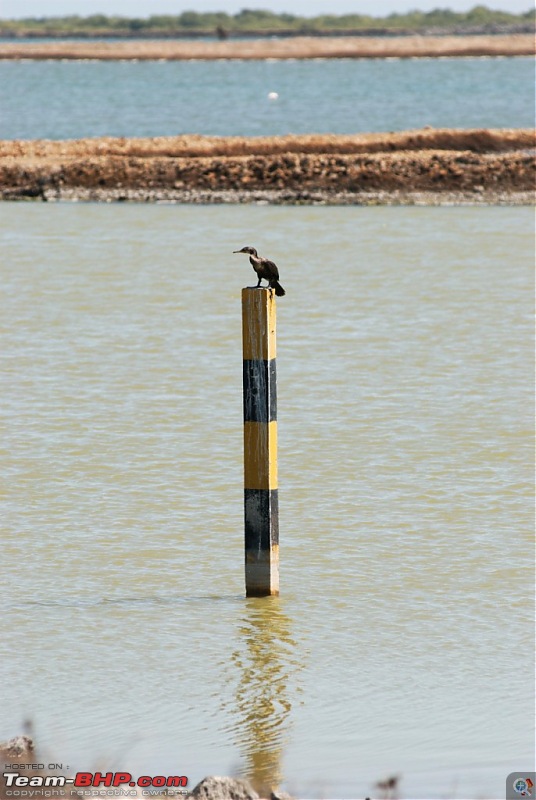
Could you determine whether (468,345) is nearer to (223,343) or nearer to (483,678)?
(223,343)

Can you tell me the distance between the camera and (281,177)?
29578 mm

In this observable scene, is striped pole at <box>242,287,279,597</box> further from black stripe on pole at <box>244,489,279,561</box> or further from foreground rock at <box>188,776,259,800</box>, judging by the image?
foreground rock at <box>188,776,259,800</box>

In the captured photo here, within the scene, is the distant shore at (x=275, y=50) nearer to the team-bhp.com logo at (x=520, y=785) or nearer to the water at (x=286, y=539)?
the water at (x=286, y=539)

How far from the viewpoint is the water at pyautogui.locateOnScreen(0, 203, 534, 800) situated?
647 centimetres

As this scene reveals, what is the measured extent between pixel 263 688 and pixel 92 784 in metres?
1.45

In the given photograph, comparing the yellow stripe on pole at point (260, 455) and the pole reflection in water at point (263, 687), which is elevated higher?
the yellow stripe on pole at point (260, 455)

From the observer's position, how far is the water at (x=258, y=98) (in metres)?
51.5

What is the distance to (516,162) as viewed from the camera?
1189 inches

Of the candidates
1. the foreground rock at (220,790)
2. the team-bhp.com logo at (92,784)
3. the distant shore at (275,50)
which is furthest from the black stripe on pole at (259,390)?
the distant shore at (275,50)

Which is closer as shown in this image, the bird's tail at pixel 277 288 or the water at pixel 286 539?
the water at pixel 286 539

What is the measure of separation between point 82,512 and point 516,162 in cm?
2163

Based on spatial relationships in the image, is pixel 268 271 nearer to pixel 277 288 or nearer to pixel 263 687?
pixel 277 288

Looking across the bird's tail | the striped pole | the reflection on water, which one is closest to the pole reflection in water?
the reflection on water

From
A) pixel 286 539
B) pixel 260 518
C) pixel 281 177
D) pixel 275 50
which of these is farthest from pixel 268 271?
pixel 275 50
